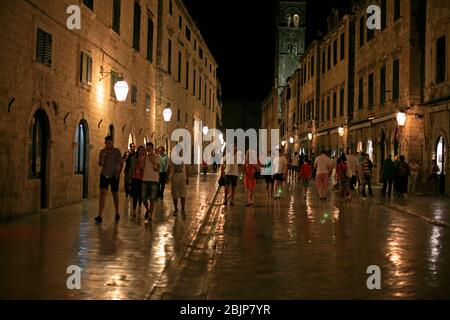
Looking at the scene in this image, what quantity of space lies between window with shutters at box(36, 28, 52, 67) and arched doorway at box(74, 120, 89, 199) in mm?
3450

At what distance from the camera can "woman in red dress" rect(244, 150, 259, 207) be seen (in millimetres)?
20438

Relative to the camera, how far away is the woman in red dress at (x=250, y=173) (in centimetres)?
2044

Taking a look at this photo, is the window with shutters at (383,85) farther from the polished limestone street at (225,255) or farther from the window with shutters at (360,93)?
the polished limestone street at (225,255)

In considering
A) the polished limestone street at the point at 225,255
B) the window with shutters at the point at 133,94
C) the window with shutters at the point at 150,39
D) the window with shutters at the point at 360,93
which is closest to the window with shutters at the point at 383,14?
the window with shutters at the point at 360,93

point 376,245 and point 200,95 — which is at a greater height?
point 200,95

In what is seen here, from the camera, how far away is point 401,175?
24500mm

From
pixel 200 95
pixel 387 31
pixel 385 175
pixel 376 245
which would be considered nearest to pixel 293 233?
pixel 376 245

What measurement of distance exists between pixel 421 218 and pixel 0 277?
11.9 metres

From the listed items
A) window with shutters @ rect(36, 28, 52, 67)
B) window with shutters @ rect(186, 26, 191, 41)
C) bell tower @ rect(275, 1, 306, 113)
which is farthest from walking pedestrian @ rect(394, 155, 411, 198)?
bell tower @ rect(275, 1, 306, 113)

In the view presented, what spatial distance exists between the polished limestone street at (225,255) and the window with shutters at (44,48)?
12.5 feet

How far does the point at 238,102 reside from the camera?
119 m

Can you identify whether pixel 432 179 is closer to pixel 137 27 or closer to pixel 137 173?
pixel 137 27
